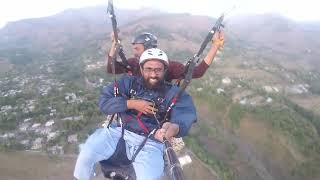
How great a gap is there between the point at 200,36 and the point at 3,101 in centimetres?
6576

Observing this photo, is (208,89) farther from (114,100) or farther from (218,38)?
(114,100)

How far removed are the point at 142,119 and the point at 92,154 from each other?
76cm

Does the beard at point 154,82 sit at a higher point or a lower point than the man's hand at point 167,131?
higher

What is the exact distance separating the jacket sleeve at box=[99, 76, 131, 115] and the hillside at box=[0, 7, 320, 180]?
459 inches

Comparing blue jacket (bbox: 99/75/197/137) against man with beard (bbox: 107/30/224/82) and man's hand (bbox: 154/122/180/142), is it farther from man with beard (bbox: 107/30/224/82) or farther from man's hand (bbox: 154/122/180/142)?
man with beard (bbox: 107/30/224/82)

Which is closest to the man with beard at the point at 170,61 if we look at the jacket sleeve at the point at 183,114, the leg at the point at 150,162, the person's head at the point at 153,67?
the person's head at the point at 153,67

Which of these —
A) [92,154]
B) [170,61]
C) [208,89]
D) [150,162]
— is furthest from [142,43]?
[208,89]

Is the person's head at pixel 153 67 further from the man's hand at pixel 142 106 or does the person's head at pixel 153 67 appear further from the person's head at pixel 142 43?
the person's head at pixel 142 43

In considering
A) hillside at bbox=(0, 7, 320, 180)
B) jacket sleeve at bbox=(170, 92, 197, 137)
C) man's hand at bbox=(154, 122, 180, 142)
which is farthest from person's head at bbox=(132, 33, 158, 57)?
hillside at bbox=(0, 7, 320, 180)

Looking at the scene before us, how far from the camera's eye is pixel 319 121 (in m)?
37.8

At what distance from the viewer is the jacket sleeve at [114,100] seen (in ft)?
19.0

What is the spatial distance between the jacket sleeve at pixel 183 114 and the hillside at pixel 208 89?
11818 millimetres

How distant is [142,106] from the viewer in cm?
569

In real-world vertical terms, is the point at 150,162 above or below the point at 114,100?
below
